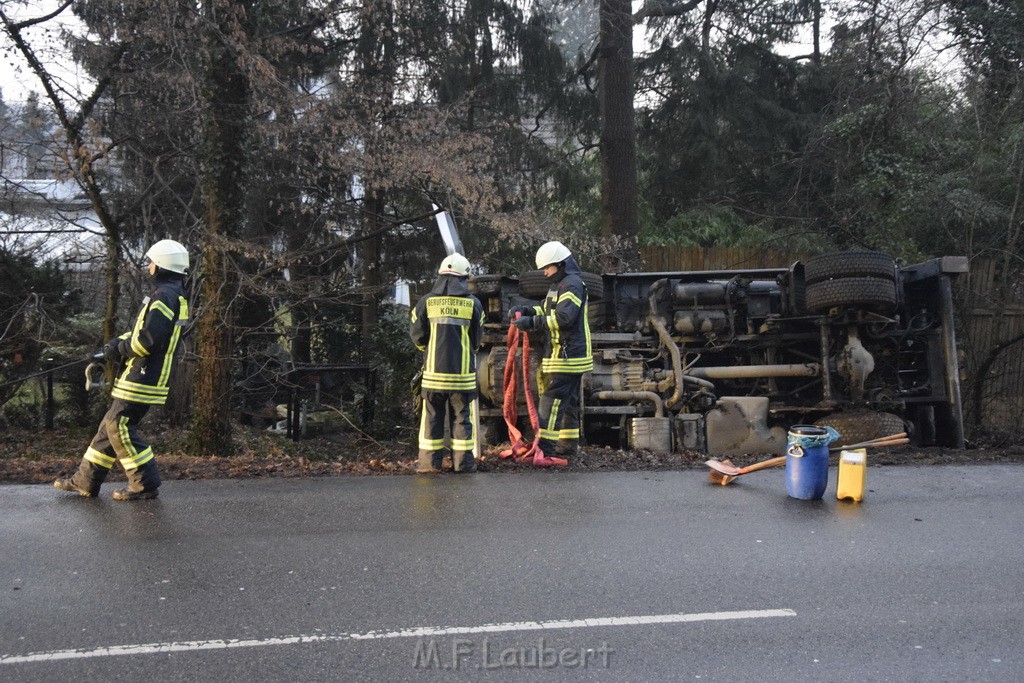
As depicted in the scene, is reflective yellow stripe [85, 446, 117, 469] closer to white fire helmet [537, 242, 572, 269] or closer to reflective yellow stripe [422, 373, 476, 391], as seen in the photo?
reflective yellow stripe [422, 373, 476, 391]

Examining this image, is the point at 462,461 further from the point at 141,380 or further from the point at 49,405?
the point at 49,405

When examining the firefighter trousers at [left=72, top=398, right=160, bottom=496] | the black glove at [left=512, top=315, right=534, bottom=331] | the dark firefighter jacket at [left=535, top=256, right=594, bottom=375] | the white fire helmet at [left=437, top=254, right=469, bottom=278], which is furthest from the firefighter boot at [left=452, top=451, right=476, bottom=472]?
the firefighter trousers at [left=72, top=398, right=160, bottom=496]

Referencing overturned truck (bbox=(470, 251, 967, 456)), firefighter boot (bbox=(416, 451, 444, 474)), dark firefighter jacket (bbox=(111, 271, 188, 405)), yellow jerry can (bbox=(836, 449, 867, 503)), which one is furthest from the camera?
overturned truck (bbox=(470, 251, 967, 456))

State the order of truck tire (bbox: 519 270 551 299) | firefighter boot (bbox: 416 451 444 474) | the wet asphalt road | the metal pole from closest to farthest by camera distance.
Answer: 1. the wet asphalt road
2. firefighter boot (bbox: 416 451 444 474)
3. truck tire (bbox: 519 270 551 299)
4. the metal pole

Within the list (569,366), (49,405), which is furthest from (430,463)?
(49,405)

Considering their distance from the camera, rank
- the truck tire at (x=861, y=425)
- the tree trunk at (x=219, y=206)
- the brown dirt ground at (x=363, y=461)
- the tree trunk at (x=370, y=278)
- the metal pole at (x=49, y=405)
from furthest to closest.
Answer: the tree trunk at (x=370, y=278) < the metal pole at (x=49, y=405) < the tree trunk at (x=219, y=206) < the truck tire at (x=861, y=425) < the brown dirt ground at (x=363, y=461)

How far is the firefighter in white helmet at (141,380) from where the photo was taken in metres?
6.62

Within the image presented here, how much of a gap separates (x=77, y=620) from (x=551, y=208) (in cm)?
1336

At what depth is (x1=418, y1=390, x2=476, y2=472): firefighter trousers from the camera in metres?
8.16

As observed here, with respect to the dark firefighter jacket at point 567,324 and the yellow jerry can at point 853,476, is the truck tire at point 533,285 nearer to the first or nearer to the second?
the dark firefighter jacket at point 567,324

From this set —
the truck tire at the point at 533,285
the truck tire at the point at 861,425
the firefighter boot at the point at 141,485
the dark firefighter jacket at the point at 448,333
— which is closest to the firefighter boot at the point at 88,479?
the firefighter boot at the point at 141,485

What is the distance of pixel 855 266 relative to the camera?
31.2 ft

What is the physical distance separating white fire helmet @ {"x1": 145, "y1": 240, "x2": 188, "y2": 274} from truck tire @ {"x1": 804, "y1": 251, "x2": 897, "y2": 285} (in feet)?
20.4

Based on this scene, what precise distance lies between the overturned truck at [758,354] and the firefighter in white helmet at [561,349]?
42.9 inches
